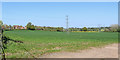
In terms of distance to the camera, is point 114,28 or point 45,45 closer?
point 45,45

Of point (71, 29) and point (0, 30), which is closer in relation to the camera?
point (0, 30)

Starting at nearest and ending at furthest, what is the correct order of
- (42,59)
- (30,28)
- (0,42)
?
(0,42) < (42,59) < (30,28)

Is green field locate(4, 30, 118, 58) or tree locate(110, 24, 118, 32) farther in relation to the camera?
tree locate(110, 24, 118, 32)

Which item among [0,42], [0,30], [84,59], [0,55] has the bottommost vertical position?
[84,59]

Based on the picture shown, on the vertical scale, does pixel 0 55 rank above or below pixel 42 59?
above

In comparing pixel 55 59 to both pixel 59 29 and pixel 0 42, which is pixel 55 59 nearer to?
pixel 0 42

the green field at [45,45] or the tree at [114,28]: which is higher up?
the tree at [114,28]

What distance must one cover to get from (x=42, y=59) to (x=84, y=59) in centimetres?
213

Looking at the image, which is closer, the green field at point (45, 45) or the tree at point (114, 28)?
the green field at point (45, 45)

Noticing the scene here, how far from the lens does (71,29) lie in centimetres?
10306

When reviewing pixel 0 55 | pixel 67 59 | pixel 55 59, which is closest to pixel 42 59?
pixel 55 59

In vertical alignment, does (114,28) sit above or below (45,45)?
above

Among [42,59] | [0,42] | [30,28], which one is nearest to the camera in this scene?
[0,42]

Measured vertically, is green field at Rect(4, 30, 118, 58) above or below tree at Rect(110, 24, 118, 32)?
below
